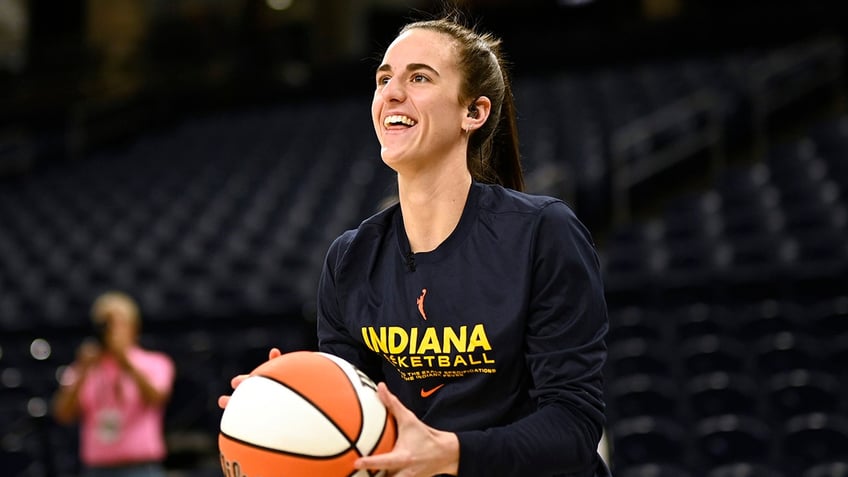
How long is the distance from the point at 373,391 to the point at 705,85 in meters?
9.49

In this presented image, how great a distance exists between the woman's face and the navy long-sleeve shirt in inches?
5.4

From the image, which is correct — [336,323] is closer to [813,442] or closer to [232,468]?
[232,468]

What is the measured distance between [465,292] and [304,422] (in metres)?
0.36

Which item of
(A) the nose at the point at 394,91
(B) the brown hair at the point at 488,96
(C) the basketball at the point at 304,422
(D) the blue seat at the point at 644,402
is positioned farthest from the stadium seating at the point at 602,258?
(C) the basketball at the point at 304,422

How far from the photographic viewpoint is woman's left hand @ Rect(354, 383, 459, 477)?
1544mm

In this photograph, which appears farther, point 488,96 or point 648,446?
point 648,446

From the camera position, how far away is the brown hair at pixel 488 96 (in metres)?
1.93

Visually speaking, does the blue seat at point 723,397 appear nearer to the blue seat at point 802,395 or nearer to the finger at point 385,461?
the blue seat at point 802,395

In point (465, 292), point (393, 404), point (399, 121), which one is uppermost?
point (399, 121)

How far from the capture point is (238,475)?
1723 millimetres

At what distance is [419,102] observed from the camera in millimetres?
1855

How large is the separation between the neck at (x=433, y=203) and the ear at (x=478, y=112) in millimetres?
88

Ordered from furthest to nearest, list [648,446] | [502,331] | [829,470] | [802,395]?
[802,395] → [648,446] → [829,470] → [502,331]

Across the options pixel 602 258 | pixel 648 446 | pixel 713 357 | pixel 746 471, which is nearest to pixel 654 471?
pixel 648 446
